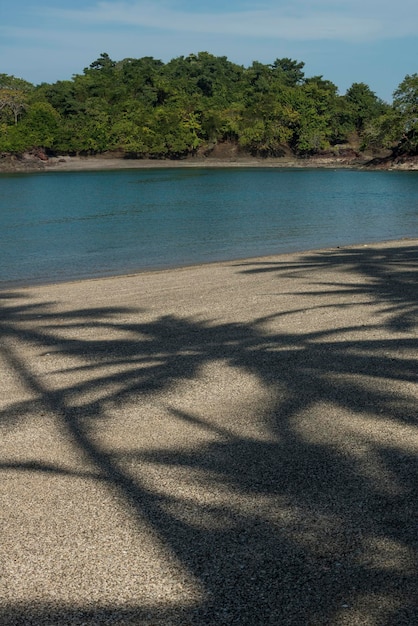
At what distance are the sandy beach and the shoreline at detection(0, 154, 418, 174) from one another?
99.5 meters

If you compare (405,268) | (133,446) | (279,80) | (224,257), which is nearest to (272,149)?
(279,80)

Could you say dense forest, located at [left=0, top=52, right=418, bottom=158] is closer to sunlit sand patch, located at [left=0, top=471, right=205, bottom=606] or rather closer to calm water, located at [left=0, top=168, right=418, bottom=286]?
calm water, located at [left=0, top=168, right=418, bottom=286]

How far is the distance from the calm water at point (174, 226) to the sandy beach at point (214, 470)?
10269 mm

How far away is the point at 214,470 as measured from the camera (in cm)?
489

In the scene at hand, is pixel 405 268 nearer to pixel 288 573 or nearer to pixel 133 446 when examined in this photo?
pixel 133 446

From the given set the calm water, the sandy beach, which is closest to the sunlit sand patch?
the sandy beach

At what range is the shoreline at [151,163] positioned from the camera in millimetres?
109750

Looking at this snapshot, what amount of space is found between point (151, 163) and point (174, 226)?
85.0 meters

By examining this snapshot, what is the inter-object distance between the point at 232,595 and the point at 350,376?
349cm

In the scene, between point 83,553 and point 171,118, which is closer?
point 83,553

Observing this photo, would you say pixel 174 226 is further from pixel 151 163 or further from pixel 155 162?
pixel 155 162

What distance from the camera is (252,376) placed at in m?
6.89

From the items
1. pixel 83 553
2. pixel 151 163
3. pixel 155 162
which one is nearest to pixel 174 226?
pixel 83 553

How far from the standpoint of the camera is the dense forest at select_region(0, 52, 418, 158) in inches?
4513
